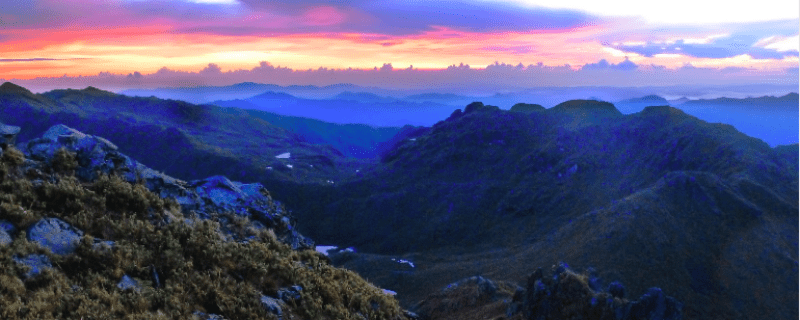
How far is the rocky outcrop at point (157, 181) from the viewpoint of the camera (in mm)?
16666

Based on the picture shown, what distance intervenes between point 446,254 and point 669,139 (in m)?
82.1

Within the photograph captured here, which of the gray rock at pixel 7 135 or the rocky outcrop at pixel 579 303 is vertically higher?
the gray rock at pixel 7 135

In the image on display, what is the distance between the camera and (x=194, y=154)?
6934 inches

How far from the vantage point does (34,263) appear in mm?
11055

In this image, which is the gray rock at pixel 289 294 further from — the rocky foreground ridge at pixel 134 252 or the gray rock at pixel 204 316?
the gray rock at pixel 204 316

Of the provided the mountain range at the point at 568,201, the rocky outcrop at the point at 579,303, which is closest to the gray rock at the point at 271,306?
the rocky outcrop at the point at 579,303

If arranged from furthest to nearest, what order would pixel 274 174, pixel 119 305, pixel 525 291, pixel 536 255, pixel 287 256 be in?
pixel 274 174 < pixel 536 255 < pixel 525 291 < pixel 287 256 < pixel 119 305

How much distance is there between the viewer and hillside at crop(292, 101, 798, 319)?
214 ft

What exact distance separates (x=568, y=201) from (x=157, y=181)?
105 m

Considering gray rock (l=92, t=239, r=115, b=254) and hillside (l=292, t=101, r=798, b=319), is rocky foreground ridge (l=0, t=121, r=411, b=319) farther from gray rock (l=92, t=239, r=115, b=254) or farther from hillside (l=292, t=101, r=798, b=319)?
hillside (l=292, t=101, r=798, b=319)

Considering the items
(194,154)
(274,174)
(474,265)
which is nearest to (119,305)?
(474,265)

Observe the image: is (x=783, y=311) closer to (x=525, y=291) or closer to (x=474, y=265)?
(x=474, y=265)

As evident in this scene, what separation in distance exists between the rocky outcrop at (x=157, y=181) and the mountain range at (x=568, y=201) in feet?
151

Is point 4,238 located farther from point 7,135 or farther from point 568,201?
point 568,201
